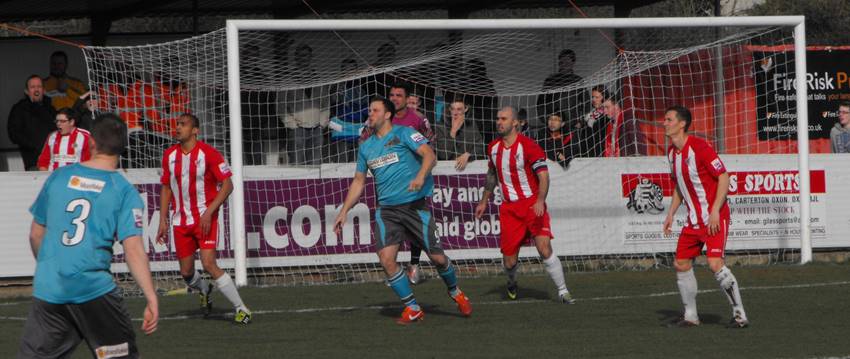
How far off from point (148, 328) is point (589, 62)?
499 inches

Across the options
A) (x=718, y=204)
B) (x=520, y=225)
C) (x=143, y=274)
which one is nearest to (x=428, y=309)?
(x=520, y=225)

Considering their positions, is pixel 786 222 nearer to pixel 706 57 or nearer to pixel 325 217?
pixel 706 57

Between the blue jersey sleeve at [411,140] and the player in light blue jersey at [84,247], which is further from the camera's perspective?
the blue jersey sleeve at [411,140]

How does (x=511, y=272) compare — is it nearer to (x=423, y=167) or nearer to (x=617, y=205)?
(x=423, y=167)

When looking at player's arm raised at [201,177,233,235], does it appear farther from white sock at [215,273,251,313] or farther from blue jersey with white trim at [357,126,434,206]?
blue jersey with white trim at [357,126,434,206]

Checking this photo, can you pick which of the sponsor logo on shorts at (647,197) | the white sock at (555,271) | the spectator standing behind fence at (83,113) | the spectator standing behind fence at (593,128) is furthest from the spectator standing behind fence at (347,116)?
the white sock at (555,271)

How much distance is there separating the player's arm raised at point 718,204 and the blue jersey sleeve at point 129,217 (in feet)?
16.6

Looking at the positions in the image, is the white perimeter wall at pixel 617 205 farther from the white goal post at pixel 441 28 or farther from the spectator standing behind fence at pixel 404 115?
the spectator standing behind fence at pixel 404 115

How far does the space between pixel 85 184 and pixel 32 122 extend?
10.8 m

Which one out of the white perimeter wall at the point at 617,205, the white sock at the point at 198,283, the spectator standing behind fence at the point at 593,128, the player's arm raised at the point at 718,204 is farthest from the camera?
the spectator standing behind fence at the point at 593,128

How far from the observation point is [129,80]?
49.3 feet

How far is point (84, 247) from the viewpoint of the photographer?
582 cm

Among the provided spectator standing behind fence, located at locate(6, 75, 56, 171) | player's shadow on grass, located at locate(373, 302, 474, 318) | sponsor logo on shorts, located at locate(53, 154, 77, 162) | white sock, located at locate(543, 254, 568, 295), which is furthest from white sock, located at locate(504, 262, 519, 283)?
spectator standing behind fence, located at locate(6, 75, 56, 171)

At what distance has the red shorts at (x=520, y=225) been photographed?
450 inches
